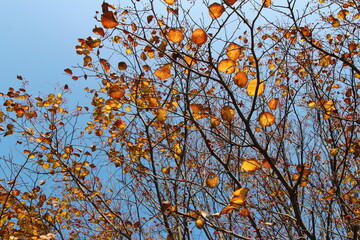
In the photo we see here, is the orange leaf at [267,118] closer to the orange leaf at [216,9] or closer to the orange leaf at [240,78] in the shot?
the orange leaf at [240,78]

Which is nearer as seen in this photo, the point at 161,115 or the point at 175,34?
the point at 175,34

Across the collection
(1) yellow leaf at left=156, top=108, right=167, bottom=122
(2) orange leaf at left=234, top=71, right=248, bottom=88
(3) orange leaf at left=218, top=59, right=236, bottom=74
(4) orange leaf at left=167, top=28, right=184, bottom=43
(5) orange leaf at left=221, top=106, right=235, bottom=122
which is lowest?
(5) orange leaf at left=221, top=106, right=235, bottom=122

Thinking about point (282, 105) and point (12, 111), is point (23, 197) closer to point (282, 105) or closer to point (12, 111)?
point (12, 111)

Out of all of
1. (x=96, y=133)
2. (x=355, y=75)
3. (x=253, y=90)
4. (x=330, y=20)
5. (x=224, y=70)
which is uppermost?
(x=330, y=20)

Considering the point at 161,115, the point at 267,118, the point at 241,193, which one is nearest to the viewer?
the point at 241,193

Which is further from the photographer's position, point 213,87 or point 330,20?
point 213,87

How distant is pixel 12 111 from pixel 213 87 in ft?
8.65

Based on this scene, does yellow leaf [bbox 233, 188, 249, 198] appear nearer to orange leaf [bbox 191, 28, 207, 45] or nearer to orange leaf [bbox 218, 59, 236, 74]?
orange leaf [bbox 218, 59, 236, 74]

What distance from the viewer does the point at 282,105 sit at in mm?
4285

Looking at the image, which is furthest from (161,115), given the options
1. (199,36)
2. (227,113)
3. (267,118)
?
(267,118)

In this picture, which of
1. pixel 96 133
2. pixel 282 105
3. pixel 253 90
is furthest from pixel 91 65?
pixel 282 105

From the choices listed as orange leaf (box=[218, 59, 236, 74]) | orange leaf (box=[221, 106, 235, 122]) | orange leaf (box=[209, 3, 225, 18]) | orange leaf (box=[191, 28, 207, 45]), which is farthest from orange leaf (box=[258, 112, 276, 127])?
orange leaf (box=[209, 3, 225, 18])

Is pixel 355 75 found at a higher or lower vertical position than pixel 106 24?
higher

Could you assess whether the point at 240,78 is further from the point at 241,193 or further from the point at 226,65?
the point at 241,193
